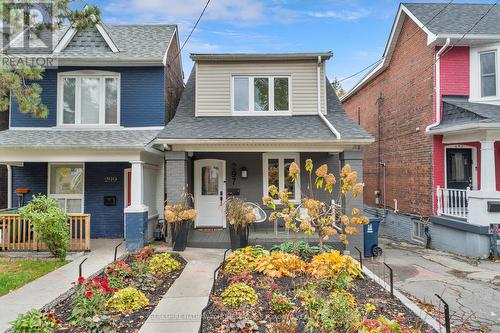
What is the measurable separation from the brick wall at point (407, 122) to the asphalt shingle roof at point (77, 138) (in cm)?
899

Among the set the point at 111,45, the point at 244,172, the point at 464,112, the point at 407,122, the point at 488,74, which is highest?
the point at 111,45

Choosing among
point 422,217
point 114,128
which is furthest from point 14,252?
point 422,217

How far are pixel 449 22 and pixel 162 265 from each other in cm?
1188

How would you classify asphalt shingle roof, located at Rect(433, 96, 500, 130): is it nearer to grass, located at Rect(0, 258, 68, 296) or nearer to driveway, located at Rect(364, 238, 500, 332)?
driveway, located at Rect(364, 238, 500, 332)

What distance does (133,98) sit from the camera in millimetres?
9758

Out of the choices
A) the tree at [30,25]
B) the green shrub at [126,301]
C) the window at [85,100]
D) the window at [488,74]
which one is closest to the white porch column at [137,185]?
the window at [85,100]

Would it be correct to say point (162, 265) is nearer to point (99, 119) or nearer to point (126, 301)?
point (126, 301)

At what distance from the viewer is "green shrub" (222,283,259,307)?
14.7 feet

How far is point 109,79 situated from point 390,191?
11.4 meters

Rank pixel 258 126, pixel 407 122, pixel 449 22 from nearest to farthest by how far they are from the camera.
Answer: pixel 258 126, pixel 449 22, pixel 407 122

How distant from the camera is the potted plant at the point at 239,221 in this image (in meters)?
7.77

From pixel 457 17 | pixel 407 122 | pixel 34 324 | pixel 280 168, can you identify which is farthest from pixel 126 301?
pixel 457 17

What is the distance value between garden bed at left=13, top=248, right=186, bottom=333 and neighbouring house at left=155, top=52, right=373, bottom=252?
3.23 metres

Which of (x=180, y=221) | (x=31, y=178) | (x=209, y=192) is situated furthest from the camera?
(x=209, y=192)
